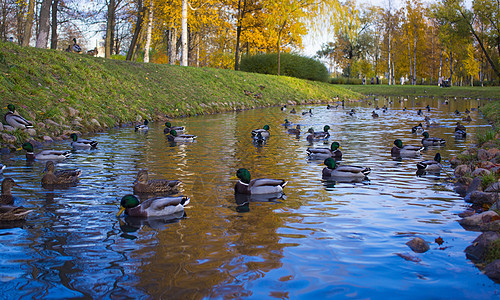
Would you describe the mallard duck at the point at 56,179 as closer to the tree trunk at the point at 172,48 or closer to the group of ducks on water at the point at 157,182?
the group of ducks on water at the point at 157,182

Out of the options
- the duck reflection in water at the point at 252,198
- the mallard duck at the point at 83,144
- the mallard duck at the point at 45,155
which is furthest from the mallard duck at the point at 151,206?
the mallard duck at the point at 83,144

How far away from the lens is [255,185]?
29.5 ft

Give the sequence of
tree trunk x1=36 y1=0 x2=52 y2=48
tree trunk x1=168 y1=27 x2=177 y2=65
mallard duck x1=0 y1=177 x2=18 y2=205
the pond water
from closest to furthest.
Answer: the pond water → mallard duck x1=0 y1=177 x2=18 y2=205 → tree trunk x1=36 y1=0 x2=52 y2=48 → tree trunk x1=168 y1=27 x2=177 y2=65

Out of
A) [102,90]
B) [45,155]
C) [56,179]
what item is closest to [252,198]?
[56,179]

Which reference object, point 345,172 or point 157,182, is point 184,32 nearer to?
Result: point 345,172

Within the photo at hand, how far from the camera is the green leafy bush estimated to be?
48453mm

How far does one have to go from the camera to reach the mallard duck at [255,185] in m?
8.94

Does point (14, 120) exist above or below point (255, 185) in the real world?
above

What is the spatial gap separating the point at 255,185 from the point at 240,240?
2.65 meters

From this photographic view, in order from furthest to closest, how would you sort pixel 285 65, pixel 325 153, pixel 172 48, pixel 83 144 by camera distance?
1. pixel 285 65
2. pixel 172 48
3. pixel 83 144
4. pixel 325 153

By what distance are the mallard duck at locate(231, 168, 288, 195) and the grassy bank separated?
831 centimetres

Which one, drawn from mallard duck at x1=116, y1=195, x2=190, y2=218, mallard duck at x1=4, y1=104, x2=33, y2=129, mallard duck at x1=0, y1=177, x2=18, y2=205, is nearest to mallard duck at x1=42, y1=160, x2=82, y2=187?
mallard duck at x1=0, y1=177, x2=18, y2=205

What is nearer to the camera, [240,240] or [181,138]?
[240,240]

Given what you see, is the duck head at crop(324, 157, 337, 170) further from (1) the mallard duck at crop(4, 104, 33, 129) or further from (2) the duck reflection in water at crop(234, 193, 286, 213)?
(1) the mallard duck at crop(4, 104, 33, 129)
